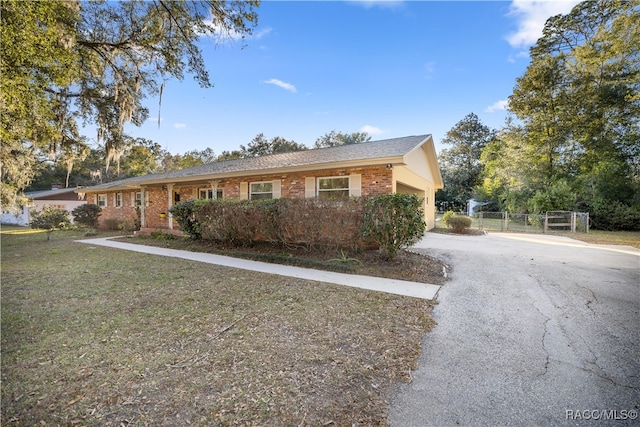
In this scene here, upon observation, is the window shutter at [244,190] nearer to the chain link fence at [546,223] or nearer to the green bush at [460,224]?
the green bush at [460,224]

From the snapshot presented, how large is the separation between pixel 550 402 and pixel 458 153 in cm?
4331

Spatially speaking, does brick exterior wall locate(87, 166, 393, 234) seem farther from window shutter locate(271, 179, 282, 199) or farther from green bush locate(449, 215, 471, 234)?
green bush locate(449, 215, 471, 234)

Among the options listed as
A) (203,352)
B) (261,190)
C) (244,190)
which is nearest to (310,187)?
(261,190)

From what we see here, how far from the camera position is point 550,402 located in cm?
212

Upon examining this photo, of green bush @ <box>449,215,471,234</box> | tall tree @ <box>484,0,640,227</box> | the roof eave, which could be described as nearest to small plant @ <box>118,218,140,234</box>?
the roof eave

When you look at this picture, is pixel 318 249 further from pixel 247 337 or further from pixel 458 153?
pixel 458 153

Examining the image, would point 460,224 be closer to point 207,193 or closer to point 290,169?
point 290,169

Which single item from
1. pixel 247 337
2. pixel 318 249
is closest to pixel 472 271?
pixel 318 249

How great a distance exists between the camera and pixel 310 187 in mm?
10008

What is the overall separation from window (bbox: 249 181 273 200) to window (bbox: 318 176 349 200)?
2.39 metres

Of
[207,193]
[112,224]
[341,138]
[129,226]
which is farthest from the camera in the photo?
[341,138]

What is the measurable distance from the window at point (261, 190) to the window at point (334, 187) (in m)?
2.39

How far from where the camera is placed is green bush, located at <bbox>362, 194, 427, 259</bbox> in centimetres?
624

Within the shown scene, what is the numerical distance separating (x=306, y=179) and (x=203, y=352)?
781cm
